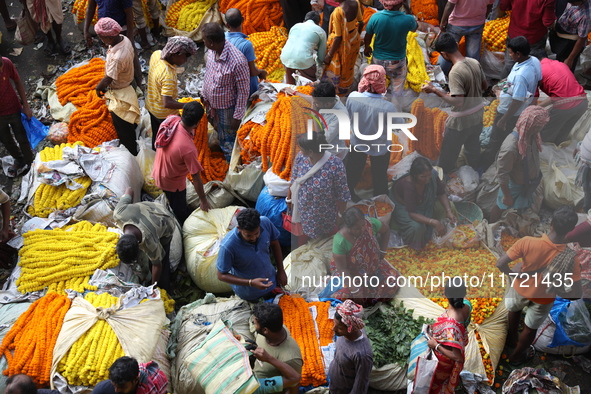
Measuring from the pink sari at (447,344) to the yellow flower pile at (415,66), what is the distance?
3.32 m

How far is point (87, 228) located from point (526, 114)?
3.89m

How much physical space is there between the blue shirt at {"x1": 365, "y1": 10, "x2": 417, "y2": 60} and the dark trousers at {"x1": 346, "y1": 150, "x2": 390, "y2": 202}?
134cm

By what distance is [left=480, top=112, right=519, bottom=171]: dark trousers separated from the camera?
5.34 m

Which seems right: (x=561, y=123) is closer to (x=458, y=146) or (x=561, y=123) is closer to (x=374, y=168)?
(x=458, y=146)

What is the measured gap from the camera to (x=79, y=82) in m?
6.32

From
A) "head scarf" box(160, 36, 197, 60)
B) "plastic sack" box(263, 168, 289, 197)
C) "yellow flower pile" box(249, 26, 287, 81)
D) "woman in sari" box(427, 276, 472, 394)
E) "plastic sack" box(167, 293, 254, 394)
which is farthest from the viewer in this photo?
"yellow flower pile" box(249, 26, 287, 81)

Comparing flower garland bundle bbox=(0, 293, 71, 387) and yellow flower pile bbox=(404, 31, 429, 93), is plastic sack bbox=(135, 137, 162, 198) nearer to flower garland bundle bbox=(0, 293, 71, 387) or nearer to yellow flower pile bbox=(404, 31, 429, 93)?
flower garland bundle bbox=(0, 293, 71, 387)

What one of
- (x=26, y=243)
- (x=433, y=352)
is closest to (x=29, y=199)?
(x=26, y=243)

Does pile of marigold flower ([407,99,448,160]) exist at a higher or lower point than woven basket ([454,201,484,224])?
higher

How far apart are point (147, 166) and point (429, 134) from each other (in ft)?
9.04

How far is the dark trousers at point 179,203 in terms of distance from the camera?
16.9 feet

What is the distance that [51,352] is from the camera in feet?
12.2

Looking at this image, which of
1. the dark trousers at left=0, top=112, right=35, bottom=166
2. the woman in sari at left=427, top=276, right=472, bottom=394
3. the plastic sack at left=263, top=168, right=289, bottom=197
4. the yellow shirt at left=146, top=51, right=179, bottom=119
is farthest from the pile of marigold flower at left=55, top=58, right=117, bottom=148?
the woman in sari at left=427, top=276, right=472, bottom=394

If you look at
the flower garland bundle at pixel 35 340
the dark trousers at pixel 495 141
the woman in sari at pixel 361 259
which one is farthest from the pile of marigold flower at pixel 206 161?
the dark trousers at pixel 495 141
